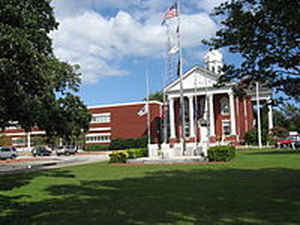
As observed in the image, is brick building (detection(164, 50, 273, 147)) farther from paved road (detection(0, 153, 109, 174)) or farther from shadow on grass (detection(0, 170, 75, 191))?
shadow on grass (detection(0, 170, 75, 191))

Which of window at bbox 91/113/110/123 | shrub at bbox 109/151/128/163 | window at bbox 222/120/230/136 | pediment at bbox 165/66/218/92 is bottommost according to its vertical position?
shrub at bbox 109/151/128/163

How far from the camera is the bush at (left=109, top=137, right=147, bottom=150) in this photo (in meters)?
63.1

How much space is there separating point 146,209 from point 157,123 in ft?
184

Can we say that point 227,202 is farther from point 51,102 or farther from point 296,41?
point 51,102

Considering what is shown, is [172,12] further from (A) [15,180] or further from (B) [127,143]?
(B) [127,143]

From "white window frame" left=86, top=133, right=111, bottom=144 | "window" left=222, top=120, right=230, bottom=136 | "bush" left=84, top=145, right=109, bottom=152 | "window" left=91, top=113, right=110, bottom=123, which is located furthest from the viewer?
"white window frame" left=86, top=133, right=111, bottom=144

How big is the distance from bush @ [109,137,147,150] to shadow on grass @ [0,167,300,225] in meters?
48.9

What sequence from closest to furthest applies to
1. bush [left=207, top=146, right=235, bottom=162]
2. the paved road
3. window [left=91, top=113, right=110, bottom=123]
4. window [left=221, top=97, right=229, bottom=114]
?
bush [left=207, top=146, right=235, bottom=162]
the paved road
window [left=221, top=97, right=229, bottom=114]
window [left=91, top=113, right=110, bottom=123]

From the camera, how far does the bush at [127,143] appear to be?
207 feet

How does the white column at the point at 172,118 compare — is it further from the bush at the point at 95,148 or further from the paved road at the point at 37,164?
the paved road at the point at 37,164

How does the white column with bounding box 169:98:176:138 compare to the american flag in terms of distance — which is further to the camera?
the white column with bounding box 169:98:176:138

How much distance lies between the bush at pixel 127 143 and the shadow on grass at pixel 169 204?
161 ft

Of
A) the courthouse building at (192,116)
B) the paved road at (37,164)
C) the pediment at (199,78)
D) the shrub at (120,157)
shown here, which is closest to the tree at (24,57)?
the paved road at (37,164)

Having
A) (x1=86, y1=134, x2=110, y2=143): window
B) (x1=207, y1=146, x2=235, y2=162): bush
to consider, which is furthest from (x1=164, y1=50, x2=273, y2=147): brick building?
(x1=207, y1=146, x2=235, y2=162): bush
